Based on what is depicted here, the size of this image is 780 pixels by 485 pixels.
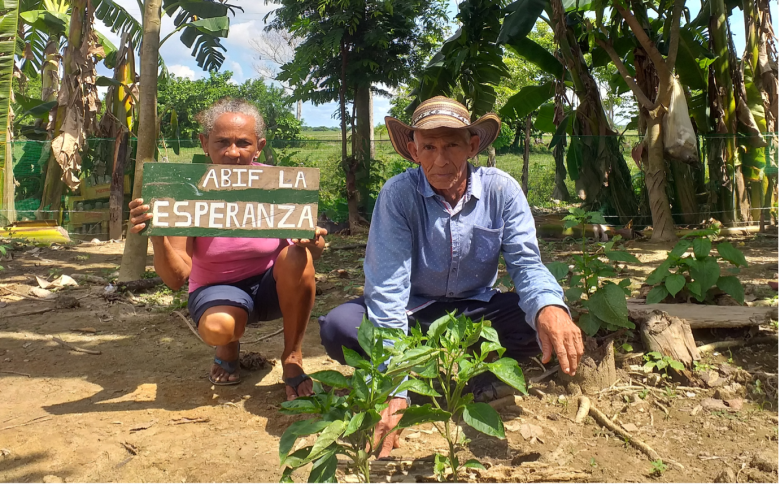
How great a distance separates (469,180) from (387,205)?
0.39m

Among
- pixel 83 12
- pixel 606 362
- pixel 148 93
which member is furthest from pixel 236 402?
pixel 83 12

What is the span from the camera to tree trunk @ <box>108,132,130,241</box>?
8.23 m

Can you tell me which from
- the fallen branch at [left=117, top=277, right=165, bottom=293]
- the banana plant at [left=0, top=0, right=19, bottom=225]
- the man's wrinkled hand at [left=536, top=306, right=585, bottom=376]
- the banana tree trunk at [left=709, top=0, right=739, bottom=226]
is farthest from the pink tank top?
the banana tree trunk at [left=709, top=0, right=739, bottom=226]

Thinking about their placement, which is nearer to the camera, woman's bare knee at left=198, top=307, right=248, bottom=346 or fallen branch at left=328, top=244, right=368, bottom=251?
woman's bare knee at left=198, top=307, right=248, bottom=346

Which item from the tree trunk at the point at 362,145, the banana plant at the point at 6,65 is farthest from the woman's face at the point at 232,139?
the tree trunk at the point at 362,145

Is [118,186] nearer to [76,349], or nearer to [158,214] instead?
[76,349]

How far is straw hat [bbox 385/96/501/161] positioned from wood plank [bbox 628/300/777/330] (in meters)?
1.25

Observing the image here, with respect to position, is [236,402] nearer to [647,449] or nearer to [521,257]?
[521,257]

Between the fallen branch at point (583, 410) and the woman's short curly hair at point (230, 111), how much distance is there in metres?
1.95

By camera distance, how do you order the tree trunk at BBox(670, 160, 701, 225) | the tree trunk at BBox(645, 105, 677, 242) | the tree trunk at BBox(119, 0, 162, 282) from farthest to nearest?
the tree trunk at BBox(670, 160, 701, 225)
the tree trunk at BBox(645, 105, 677, 242)
the tree trunk at BBox(119, 0, 162, 282)

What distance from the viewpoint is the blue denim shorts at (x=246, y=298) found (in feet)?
8.91

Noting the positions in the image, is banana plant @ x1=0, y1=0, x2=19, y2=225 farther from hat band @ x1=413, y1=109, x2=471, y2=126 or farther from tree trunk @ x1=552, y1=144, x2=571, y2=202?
tree trunk @ x1=552, y1=144, x2=571, y2=202

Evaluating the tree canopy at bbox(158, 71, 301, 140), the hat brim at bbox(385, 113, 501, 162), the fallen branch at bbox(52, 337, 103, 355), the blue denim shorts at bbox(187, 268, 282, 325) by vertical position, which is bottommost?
the fallen branch at bbox(52, 337, 103, 355)

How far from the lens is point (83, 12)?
6.85 metres
